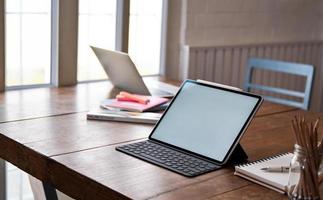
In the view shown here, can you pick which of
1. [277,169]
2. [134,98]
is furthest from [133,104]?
[277,169]

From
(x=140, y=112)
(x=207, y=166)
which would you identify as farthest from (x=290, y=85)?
(x=207, y=166)

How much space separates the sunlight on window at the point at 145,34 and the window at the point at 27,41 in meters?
0.52

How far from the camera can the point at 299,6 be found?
3.74 meters

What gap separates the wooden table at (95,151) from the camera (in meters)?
1.31

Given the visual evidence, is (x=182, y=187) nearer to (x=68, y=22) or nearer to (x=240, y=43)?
(x=68, y=22)

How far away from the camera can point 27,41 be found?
2525mm

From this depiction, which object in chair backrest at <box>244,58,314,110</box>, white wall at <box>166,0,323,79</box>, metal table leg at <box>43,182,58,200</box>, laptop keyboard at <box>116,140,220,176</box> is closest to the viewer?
laptop keyboard at <box>116,140,220,176</box>

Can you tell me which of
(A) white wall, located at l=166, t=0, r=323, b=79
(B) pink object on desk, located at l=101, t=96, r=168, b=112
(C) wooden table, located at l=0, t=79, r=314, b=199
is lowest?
(C) wooden table, located at l=0, t=79, r=314, b=199

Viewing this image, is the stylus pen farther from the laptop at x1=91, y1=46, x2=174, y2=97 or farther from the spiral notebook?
the laptop at x1=91, y1=46, x2=174, y2=97

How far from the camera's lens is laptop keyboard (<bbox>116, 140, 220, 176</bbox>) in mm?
1428

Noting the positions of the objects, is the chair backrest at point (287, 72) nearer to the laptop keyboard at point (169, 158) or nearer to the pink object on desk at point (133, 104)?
the pink object on desk at point (133, 104)

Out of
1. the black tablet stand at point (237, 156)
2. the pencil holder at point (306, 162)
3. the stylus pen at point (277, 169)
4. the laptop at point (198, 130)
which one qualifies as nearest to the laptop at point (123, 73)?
the laptop at point (198, 130)

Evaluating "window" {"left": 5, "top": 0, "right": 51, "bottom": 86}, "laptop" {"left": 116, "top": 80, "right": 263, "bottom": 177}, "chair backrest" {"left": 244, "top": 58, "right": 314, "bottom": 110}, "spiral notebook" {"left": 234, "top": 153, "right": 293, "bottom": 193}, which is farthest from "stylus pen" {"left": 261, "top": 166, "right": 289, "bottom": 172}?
"window" {"left": 5, "top": 0, "right": 51, "bottom": 86}

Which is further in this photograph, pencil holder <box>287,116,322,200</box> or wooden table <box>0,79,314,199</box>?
wooden table <box>0,79,314,199</box>
